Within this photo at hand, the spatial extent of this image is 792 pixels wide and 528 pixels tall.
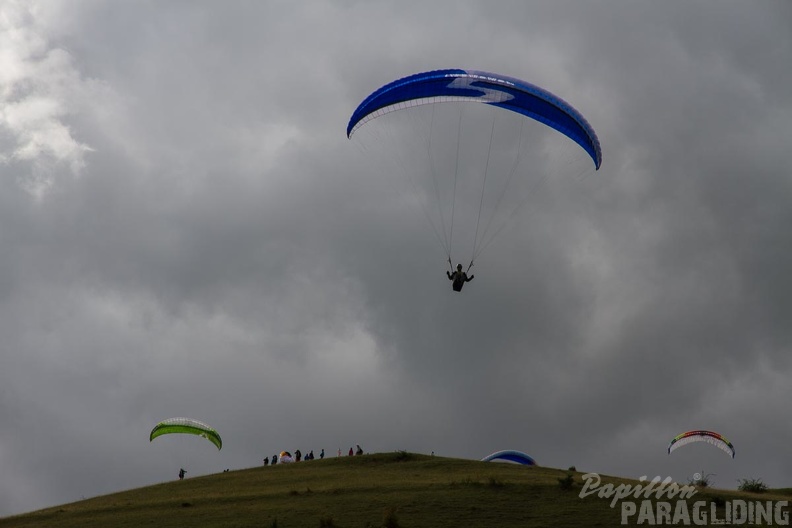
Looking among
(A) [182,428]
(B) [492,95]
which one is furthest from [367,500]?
(A) [182,428]

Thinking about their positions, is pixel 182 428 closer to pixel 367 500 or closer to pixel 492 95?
pixel 367 500

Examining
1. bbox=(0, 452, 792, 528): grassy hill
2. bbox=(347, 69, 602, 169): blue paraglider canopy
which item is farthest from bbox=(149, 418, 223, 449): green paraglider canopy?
bbox=(347, 69, 602, 169): blue paraglider canopy

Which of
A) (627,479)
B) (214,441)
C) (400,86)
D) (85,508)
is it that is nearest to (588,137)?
(400,86)

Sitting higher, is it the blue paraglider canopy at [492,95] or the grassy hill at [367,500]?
the blue paraglider canopy at [492,95]

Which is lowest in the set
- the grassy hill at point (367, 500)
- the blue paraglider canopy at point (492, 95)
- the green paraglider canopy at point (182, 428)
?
the grassy hill at point (367, 500)

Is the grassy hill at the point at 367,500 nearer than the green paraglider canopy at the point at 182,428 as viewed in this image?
Yes

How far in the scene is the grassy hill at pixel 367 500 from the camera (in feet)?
116

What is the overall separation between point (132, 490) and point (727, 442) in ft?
142

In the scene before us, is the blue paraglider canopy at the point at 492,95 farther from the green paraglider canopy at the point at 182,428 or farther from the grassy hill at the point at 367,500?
the green paraglider canopy at the point at 182,428

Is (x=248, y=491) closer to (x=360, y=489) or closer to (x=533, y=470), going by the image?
(x=360, y=489)

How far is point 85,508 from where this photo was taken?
4531 cm

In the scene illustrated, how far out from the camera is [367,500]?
128ft

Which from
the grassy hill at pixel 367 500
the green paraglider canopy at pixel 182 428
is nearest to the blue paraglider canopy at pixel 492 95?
the grassy hill at pixel 367 500

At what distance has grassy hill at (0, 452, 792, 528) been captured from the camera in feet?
116
